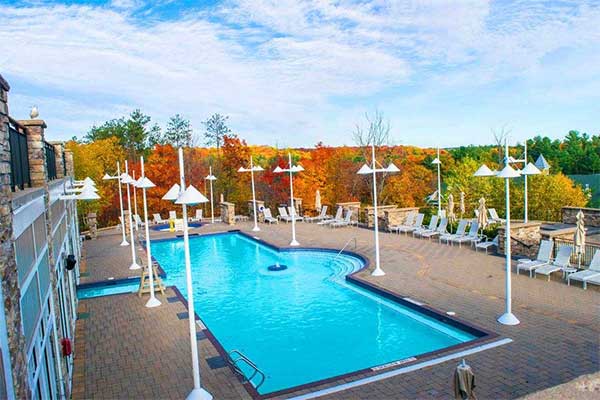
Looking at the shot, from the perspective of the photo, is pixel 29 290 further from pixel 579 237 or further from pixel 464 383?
pixel 579 237

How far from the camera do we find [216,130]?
3466cm

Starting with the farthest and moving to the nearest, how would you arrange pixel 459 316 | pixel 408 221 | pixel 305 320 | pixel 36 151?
pixel 408 221 < pixel 305 320 < pixel 459 316 < pixel 36 151

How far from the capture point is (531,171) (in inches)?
374

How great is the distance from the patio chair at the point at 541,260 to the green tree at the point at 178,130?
29.5 m

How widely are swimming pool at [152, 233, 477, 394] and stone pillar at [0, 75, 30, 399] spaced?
450 cm

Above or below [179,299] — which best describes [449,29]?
above

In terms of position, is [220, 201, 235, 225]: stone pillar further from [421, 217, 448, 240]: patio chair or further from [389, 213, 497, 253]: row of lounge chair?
[421, 217, 448, 240]: patio chair

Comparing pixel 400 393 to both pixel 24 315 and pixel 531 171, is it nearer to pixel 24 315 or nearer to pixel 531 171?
pixel 24 315

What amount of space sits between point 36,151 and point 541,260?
1150 centimetres

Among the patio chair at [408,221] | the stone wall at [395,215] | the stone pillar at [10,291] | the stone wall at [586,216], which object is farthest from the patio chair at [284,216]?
the stone pillar at [10,291]

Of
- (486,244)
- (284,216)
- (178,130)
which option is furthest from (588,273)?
(178,130)

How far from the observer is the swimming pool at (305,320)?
785 centimetres

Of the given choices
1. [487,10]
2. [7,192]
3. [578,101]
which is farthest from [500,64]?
[7,192]

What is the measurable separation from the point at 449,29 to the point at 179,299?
15.5 m
